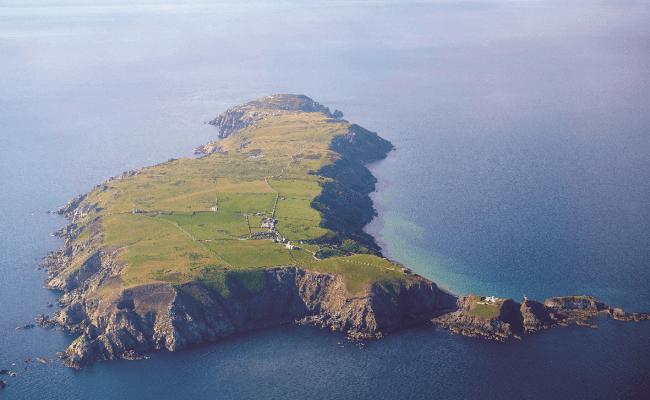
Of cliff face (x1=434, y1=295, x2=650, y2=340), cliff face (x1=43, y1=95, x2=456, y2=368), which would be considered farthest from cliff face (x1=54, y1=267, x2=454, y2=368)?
cliff face (x1=434, y1=295, x2=650, y2=340)

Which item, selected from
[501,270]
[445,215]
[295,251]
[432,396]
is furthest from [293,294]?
[445,215]

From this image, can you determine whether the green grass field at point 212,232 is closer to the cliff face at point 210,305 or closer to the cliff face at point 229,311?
the cliff face at point 210,305

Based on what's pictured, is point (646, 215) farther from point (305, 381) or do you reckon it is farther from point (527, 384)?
point (305, 381)

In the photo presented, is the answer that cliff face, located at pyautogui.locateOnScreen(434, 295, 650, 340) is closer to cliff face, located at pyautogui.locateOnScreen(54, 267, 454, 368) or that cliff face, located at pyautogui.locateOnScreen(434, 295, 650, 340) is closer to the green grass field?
cliff face, located at pyautogui.locateOnScreen(54, 267, 454, 368)

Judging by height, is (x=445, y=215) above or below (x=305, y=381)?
above

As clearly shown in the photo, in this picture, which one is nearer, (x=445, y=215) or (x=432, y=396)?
(x=432, y=396)

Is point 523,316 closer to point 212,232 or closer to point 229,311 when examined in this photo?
point 229,311

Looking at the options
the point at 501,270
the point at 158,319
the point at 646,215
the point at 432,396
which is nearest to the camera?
the point at 432,396

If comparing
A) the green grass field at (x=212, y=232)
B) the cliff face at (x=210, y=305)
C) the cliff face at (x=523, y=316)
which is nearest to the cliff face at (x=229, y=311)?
the cliff face at (x=210, y=305)
